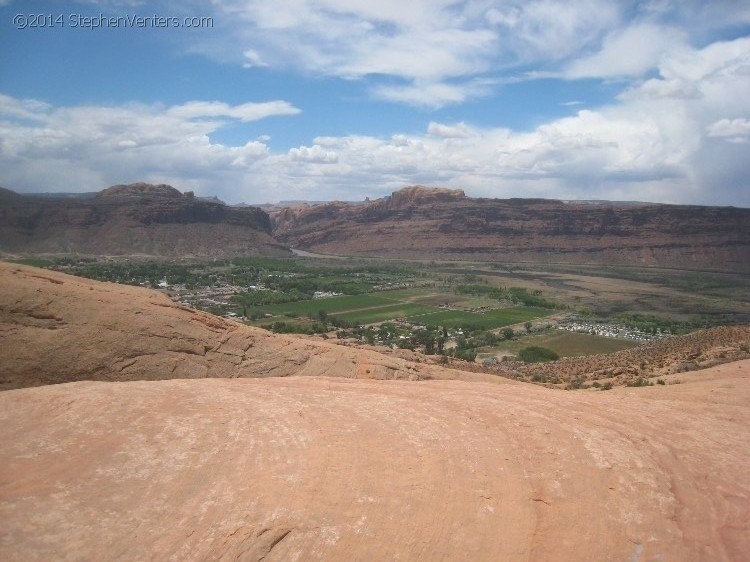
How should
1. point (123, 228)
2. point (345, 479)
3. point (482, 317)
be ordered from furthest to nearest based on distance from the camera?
point (123, 228) → point (482, 317) → point (345, 479)

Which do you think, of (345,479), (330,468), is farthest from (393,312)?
(345,479)

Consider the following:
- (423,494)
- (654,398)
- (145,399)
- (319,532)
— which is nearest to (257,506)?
(319,532)

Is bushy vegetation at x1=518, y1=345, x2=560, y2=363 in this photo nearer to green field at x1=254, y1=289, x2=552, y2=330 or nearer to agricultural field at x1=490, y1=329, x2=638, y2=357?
agricultural field at x1=490, y1=329, x2=638, y2=357

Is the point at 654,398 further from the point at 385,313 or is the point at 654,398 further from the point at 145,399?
the point at 385,313

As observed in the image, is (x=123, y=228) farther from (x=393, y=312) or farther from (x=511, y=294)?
(x=511, y=294)

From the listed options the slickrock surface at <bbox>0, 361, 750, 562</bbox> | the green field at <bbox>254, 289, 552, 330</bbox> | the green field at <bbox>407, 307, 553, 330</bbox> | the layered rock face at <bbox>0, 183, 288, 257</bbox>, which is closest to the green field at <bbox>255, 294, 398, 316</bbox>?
the green field at <bbox>254, 289, 552, 330</bbox>
